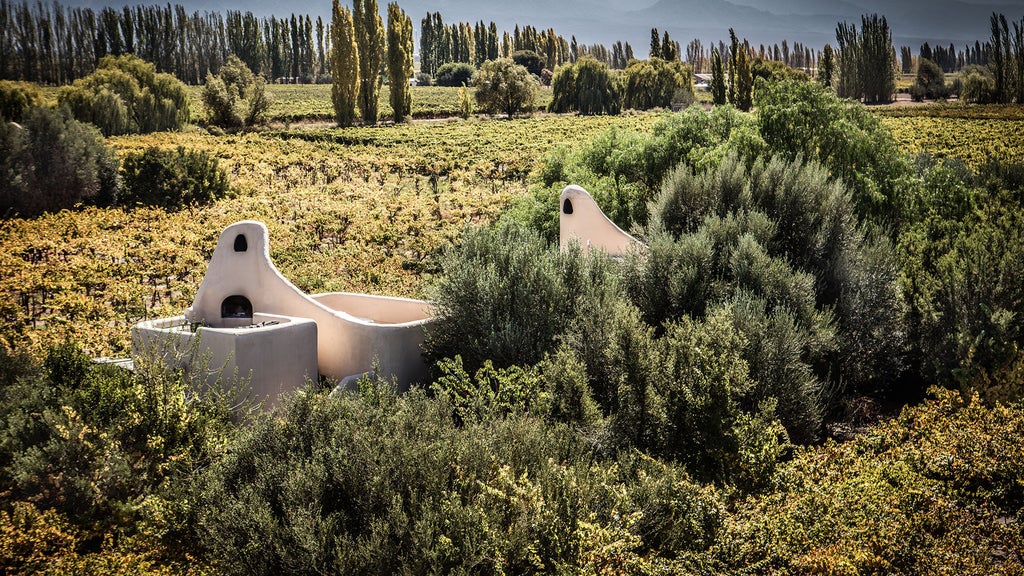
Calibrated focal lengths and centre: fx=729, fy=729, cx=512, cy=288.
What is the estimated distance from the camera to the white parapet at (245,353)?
35.8 feet

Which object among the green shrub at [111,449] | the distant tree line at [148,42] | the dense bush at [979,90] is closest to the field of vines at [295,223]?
the green shrub at [111,449]

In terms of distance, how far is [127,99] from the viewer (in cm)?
4706

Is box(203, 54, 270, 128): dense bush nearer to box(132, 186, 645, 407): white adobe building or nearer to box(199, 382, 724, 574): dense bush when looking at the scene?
box(132, 186, 645, 407): white adobe building

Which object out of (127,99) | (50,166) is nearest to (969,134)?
(50,166)

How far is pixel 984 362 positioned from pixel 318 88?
11818 centimetres

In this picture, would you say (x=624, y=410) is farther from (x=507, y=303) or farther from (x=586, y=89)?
(x=586, y=89)

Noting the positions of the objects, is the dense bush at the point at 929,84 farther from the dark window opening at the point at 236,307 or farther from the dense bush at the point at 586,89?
the dark window opening at the point at 236,307

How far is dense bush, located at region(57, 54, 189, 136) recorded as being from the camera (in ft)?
140

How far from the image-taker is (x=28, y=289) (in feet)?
58.4

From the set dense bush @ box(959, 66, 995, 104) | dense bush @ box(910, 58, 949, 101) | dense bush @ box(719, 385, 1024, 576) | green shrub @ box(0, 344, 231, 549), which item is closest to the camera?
dense bush @ box(719, 385, 1024, 576)

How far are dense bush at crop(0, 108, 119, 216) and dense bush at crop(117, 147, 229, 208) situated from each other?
77 centimetres

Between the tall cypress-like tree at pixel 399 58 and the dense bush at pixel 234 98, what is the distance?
510 inches

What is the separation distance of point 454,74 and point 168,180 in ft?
356

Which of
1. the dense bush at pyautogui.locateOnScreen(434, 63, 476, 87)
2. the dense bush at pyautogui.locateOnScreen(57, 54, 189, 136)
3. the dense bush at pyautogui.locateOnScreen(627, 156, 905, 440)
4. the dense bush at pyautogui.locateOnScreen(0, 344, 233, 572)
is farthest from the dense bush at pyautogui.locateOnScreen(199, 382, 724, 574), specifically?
the dense bush at pyautogui.locateOnScreen(434, 63, 476, 87)
